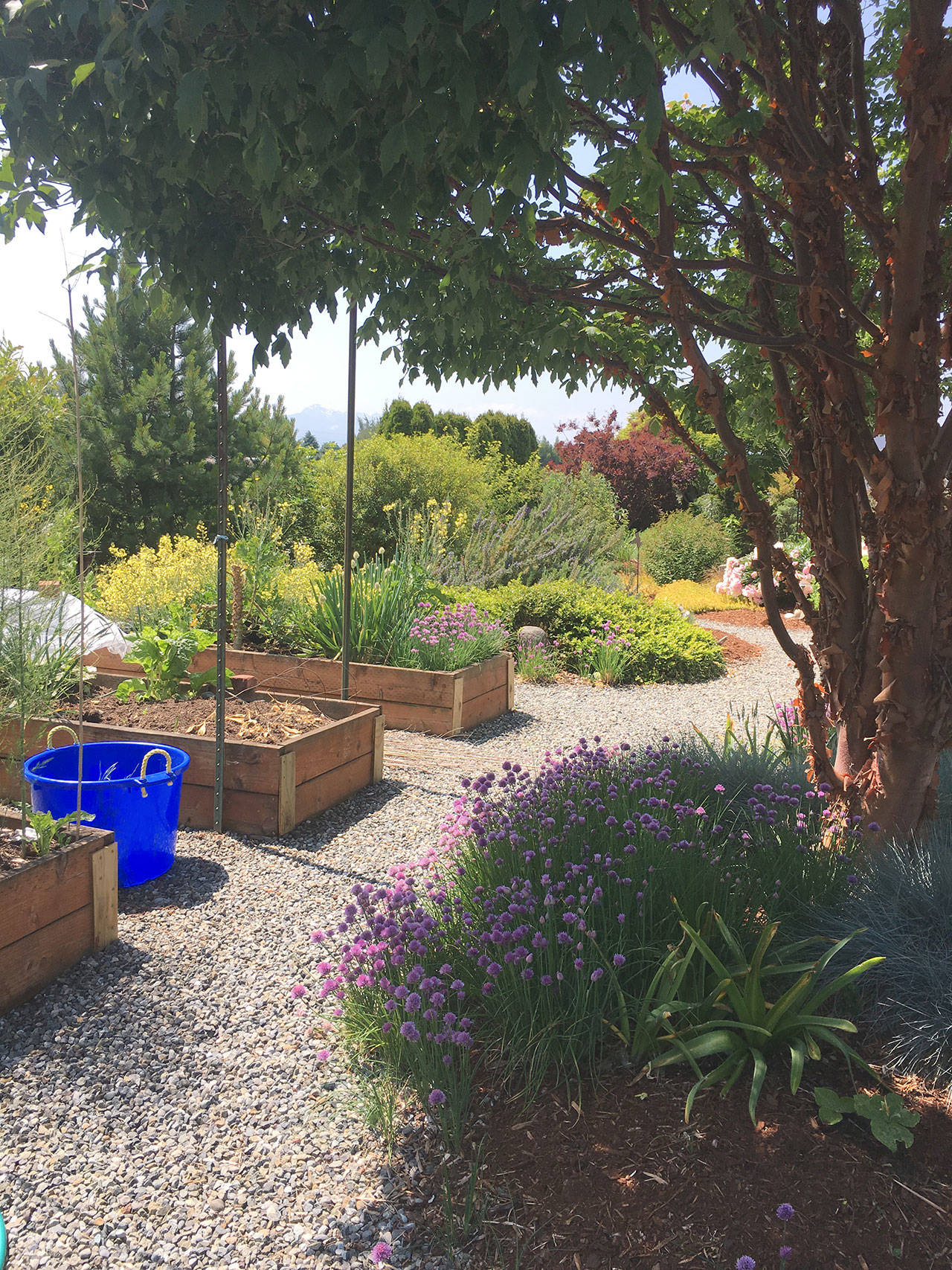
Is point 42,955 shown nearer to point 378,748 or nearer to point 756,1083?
point 756,1083

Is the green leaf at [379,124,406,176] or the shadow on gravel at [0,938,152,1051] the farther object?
the shadow on gravel at [0,938,152,1051]

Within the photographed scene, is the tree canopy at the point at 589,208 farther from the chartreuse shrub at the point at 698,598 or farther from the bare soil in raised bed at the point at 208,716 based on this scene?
the chartreuse shrub at the point at 698,598

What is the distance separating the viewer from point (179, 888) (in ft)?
10.8

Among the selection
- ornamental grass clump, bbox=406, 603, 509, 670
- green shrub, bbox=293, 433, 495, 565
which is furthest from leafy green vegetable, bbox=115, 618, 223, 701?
green shrub, bbox=293, 433, 495, 565

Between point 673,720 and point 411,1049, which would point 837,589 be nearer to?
point 411,1049

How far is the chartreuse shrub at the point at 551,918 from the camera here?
2018 mm

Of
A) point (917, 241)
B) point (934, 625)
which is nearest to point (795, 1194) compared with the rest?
point (934, 625)

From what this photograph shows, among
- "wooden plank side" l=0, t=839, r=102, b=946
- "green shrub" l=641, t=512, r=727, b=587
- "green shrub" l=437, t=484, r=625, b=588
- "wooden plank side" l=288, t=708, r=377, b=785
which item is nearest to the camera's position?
"wooden plank side" l=0, t=839, r=102, b=946

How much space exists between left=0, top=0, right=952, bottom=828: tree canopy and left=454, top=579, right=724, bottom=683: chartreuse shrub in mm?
3945

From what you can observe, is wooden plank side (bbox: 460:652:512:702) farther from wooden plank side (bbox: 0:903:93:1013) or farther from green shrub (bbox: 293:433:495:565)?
green shrub (bbox: 293:433:495:565)

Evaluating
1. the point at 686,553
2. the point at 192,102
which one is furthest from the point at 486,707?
the point at 686,553

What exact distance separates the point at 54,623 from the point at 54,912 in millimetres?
3139

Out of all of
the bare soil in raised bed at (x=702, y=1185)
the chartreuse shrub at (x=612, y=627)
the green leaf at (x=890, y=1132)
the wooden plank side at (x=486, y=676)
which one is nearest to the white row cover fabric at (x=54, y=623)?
the bare soil in raised bed at (x=702, y=1185)

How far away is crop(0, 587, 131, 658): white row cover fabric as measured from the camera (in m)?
3.62
